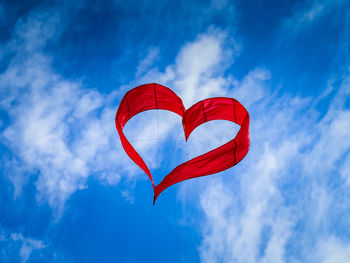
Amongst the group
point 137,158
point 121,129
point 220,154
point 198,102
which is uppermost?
point 198,102

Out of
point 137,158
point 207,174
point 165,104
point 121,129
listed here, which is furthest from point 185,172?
point 165,104

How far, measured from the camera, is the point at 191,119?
14.3 meters

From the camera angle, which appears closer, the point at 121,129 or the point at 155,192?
the point at 155,192

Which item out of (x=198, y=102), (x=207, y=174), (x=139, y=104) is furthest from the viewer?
(x=139, y=104)

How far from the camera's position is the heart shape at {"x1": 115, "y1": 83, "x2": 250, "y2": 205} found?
1185 centimetres

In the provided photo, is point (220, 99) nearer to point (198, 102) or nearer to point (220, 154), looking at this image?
point (198, 102)

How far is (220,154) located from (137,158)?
13.1 feet

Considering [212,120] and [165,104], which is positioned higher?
[165,104]

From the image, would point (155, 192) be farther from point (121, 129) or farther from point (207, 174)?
point (121, 129)

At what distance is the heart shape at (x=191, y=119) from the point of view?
11852mm

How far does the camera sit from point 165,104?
15.5 metres

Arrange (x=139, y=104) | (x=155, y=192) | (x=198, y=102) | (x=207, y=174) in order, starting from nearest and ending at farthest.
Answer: (x=155, y=192)
(x=207, y=174)
(x=198, y=102)
(x=139, y=104)

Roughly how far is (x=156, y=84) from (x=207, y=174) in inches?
235

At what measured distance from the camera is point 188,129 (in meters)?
14.3
